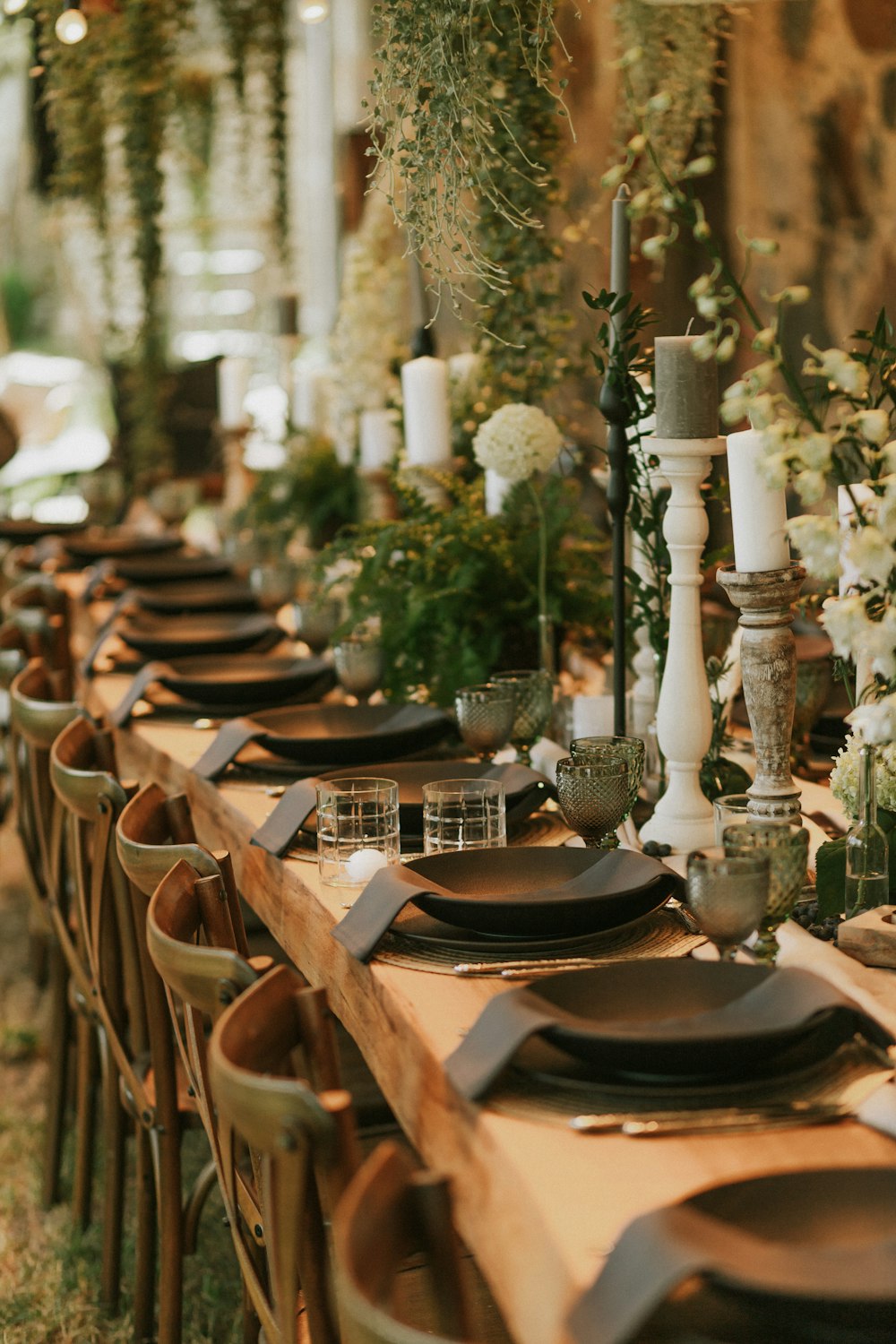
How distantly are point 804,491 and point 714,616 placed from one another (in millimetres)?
1142

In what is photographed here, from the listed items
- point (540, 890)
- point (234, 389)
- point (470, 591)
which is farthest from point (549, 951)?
point (234, 389)

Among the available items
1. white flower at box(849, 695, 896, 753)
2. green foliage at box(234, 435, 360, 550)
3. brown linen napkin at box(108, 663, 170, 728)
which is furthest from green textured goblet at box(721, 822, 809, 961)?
green foliage at box(234, 435, 360, 550)

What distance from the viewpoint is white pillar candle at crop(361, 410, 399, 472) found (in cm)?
383

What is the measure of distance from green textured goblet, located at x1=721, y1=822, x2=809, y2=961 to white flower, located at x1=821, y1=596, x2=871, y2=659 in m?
0.21

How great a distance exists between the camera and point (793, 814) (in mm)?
1774

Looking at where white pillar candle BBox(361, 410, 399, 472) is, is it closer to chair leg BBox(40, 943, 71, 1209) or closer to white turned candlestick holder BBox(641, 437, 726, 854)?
chair leg BBox(40, 943, 71, 1209)

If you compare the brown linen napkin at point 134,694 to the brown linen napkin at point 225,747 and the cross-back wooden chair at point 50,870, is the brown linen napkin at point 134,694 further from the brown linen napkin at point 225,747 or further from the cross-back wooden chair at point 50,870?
the brown linen napkin at point 225,747

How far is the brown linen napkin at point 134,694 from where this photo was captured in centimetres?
280

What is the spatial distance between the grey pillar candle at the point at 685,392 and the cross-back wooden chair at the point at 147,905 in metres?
0.74

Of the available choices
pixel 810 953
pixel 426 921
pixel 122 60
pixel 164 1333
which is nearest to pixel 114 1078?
pixel 164 1333

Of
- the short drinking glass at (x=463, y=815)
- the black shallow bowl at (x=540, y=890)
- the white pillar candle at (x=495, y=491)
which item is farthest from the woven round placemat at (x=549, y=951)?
the white pillar candle at (x=495, y=491)

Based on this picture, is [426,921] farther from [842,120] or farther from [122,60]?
[122,60]

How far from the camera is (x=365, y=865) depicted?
1.81 m

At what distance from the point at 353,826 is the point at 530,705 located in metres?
0.41
